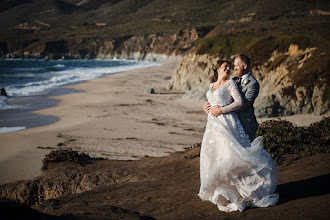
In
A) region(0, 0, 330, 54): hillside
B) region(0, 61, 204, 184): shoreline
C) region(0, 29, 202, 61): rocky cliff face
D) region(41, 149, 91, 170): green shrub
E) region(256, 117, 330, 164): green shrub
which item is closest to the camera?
region(256, 117, 330, 164): green shrub

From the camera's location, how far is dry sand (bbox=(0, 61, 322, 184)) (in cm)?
992

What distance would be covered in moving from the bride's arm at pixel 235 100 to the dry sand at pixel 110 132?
548cm

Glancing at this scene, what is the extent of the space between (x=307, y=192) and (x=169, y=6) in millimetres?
131089

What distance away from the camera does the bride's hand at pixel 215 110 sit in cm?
464

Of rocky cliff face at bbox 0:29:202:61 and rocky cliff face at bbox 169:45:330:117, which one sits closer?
rocky cliff face at bbox 169:45:330:117

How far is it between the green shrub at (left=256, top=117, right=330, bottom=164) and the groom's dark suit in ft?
9.28

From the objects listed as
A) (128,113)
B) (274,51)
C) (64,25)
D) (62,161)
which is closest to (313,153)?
(62,161)

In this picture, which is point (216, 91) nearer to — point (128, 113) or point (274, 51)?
point (128, 113)

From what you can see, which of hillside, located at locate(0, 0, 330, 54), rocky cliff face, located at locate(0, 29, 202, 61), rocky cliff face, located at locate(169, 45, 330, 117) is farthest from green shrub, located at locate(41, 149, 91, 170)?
rocky cliff face, located at locate(0, 29, 202, 61)

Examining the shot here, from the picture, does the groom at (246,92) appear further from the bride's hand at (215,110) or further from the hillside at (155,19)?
the hillside at (155,19)

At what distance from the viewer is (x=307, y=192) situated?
5.02 metres

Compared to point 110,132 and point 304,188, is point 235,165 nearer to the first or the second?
point 304,188

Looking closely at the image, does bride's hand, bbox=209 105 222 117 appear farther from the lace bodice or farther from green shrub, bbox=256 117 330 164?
green shrub, bbox=256 117 330 164

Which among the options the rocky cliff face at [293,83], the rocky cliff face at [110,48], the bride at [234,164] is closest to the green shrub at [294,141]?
the bride at [234,164]
